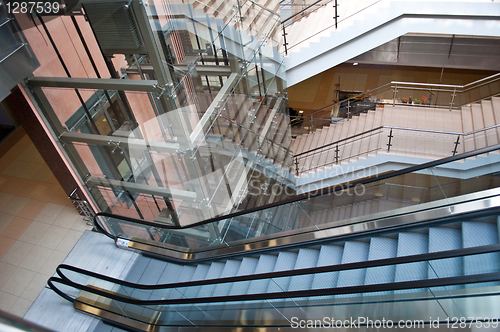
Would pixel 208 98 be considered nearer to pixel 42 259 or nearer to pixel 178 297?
pixel 178 297

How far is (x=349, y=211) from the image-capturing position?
13.5 ft

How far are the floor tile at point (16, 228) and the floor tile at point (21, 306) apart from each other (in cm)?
138

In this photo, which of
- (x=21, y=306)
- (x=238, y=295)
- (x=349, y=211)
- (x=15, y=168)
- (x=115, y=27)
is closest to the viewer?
(x=238, y=295)

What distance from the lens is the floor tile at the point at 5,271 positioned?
20.0 feet

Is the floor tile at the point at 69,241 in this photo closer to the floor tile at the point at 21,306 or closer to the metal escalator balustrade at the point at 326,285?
the metal escalator balustrade at the point at 326,285

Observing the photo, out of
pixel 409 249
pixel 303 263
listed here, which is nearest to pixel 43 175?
pixel 303 263

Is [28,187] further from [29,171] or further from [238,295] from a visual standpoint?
[238,295]

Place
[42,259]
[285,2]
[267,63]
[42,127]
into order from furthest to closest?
[285,2] < [267,63] < [42,259] < [42,127]

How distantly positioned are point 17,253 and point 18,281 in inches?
23.5

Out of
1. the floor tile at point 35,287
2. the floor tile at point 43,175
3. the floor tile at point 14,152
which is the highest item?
the floor tile at point 14,152

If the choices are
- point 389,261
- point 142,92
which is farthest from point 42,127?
point 389,261

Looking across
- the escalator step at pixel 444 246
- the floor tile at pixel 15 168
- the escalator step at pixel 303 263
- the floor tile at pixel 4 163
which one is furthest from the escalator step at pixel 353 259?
the floor tile at pixel 4 163

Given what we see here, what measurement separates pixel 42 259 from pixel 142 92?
3926 millimetres

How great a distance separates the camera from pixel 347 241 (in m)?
4.02
